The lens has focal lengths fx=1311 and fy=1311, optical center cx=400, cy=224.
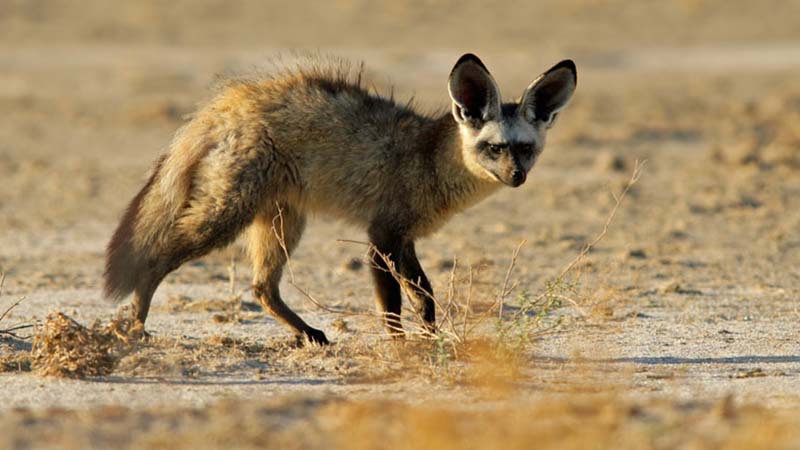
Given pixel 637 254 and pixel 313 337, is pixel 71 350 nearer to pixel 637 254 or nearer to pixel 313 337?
pixel 313 337

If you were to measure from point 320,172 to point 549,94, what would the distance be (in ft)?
4.91

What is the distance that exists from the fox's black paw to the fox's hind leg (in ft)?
0.38

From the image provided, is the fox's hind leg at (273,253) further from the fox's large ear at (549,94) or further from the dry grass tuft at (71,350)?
the fox's large ear at (549,94)

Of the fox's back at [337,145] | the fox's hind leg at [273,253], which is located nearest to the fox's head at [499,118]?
→ the fox's back at [337,145]

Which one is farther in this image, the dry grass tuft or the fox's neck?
the fox's neck

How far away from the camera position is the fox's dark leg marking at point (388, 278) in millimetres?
7516

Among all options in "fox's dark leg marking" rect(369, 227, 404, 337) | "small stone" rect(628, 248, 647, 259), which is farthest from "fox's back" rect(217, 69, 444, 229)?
"small stone" rect(628, 248, 647, 259)

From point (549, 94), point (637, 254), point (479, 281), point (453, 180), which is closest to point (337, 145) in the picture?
point (453, 180)

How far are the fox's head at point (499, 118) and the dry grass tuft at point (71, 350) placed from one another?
2357 millimetres

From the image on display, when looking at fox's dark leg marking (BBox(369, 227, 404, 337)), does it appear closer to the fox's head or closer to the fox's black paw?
the fox's black paw

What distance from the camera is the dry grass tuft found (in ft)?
21.9

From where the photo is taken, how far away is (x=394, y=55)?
24.2 meters

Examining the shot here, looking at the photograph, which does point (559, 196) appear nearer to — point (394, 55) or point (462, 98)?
point (462, 98)

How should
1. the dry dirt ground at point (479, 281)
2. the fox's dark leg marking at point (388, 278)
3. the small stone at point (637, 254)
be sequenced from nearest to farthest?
the dry dirt ground at point (479, 281) → the fox's dark leg marking at point (388, 278) → the small stone at point (637, 254)
